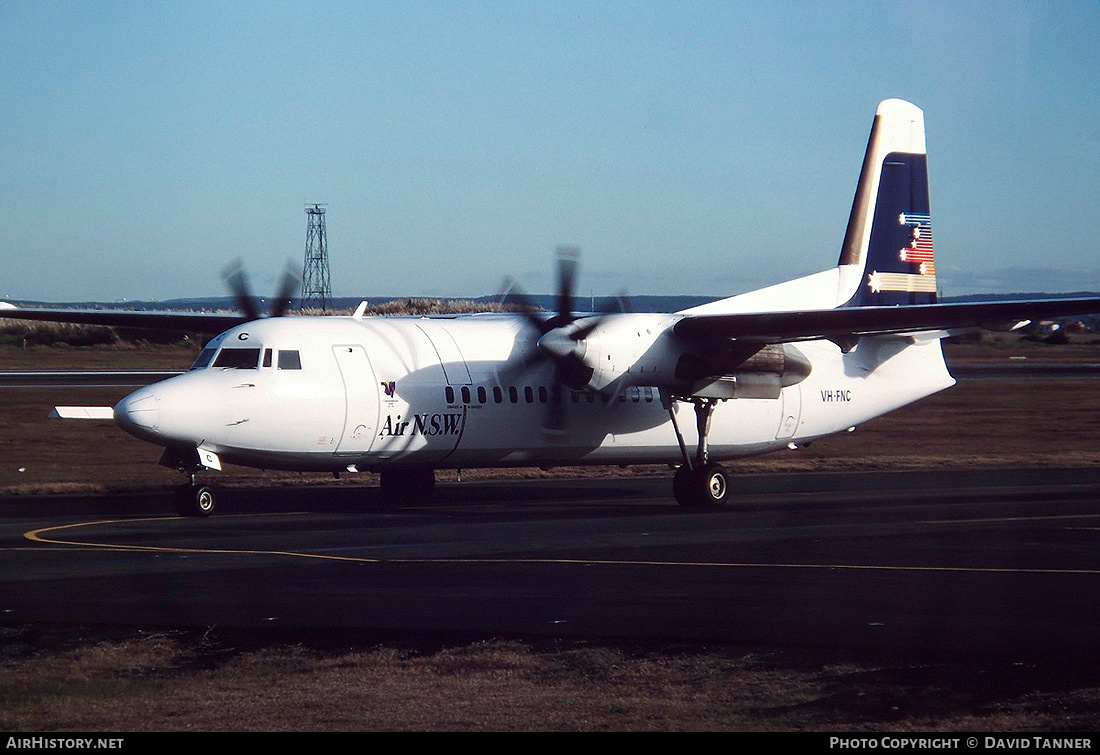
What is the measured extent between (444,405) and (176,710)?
14.4 m

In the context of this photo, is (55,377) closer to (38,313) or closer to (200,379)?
(38,313)

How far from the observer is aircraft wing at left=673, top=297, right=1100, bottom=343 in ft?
73.3

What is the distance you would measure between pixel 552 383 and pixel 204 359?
646cm

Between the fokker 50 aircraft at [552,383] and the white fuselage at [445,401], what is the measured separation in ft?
0.10

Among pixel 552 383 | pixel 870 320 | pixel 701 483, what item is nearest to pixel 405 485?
pixel 552 383

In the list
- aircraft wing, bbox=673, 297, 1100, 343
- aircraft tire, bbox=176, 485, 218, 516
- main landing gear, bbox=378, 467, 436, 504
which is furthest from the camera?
main landing gear, bbox=378, 467, 436, 504

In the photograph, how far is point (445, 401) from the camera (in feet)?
75.8

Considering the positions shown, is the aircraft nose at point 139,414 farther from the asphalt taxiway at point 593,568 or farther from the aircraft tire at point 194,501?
the aircraft tire at point 194,501

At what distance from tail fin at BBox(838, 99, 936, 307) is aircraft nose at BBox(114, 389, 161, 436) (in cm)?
1555

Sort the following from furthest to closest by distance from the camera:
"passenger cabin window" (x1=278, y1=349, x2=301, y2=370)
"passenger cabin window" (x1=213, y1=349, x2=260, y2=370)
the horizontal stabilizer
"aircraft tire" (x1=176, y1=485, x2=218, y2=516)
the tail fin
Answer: the tail fin
"passenger cabin window" (x1=278, y1=349, x2=301, y2=370)
"passenger cabin window" (x1=213, y1=349, x2=260, y2=370)
"aircraft tire" (x1=176, y1=485, x2=218, y2=516)
the horizontal stabilizer

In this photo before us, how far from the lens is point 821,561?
612 inches

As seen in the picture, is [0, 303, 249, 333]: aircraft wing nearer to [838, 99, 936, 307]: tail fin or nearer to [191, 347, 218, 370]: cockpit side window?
[191, 347, 218, 370]: cockpit side window

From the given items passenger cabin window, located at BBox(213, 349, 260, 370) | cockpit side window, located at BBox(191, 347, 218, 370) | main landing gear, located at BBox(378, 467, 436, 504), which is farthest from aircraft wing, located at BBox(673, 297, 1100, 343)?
cockpit side window, located at BBox(191, 347, 218, 370)

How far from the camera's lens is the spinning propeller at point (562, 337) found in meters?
22.8
